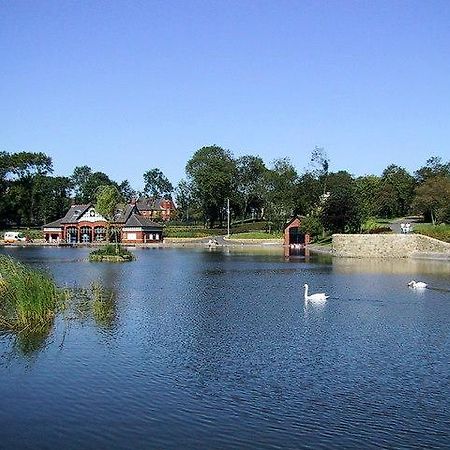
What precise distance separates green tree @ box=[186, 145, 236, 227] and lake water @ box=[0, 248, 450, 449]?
7679cm

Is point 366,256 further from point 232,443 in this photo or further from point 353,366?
point 232,443

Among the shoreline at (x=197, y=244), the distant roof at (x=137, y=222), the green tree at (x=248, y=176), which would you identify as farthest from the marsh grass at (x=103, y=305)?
the green tree at (x=248, y=176)

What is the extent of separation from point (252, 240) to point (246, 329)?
6780 centimetres

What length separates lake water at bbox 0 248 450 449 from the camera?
10133 mm

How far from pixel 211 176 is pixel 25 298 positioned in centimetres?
8368

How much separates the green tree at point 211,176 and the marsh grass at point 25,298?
270 feet

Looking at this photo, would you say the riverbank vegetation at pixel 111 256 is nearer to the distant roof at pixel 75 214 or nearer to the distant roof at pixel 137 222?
the distant roof at pixel 137 222

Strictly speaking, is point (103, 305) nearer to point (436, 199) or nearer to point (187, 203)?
point (436, 199)

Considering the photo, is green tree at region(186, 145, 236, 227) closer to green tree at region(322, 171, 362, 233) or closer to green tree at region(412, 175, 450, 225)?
green tree at region(322, 171, 362, 233)

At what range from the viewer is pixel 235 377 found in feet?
43.9

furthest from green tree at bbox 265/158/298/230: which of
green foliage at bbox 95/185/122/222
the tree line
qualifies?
green foliage at bbox 95/185/122/222

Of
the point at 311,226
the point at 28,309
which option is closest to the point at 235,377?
the point at 28,309

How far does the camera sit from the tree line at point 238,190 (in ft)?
291

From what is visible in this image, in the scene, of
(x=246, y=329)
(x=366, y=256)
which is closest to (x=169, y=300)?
(x=246, y=329)
